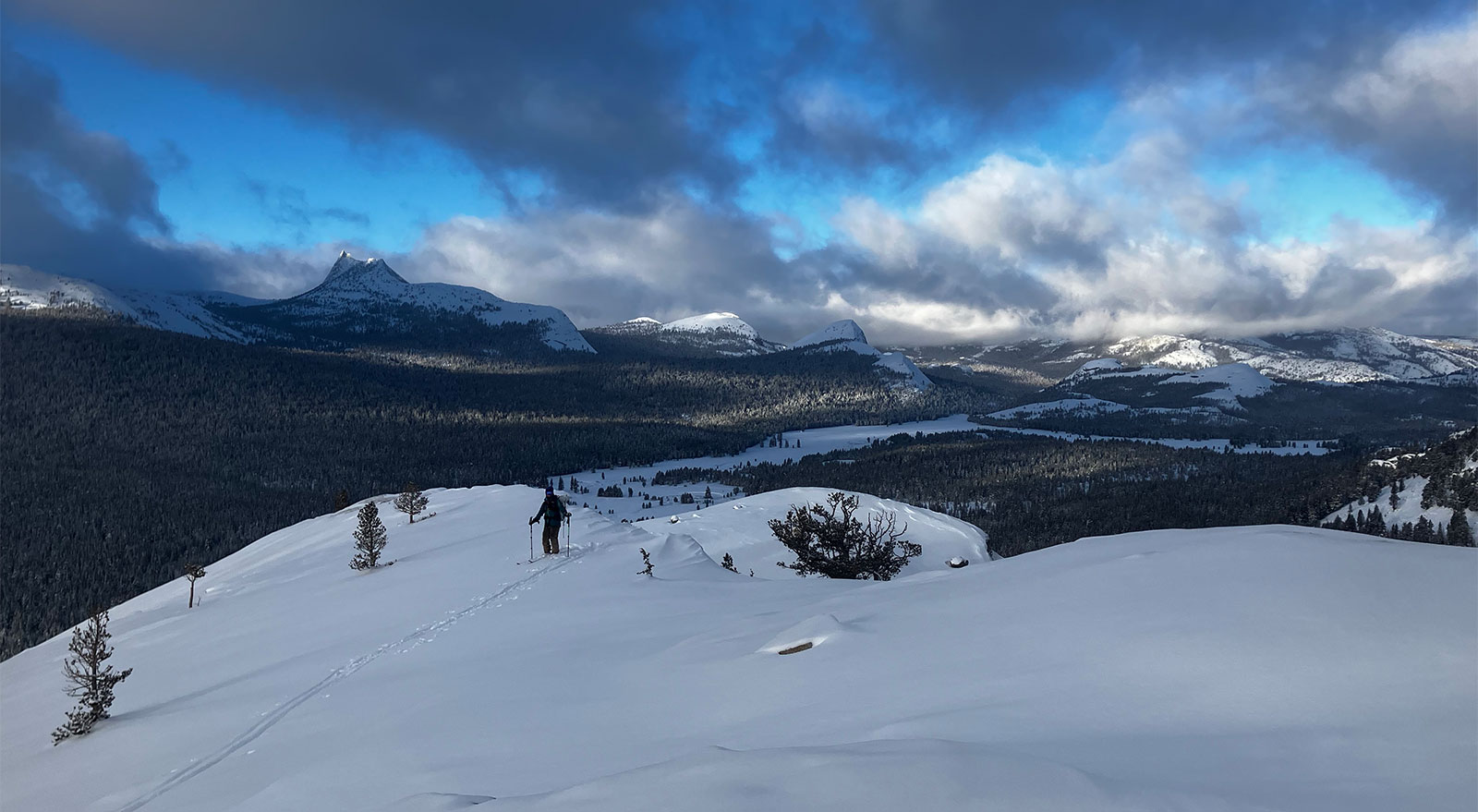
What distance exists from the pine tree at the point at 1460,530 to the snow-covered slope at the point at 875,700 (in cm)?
7553

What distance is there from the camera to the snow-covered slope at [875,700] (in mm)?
5199

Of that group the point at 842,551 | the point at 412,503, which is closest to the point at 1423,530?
the point at 842,551

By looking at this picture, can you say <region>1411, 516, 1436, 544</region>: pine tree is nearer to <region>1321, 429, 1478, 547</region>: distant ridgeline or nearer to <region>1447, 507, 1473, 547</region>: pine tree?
<region>1321, 429, 1478, 547</region>: distant ridgeline

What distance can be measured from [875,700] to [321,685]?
34.4 feet

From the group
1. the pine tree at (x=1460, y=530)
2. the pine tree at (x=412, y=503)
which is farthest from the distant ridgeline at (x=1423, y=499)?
the pine tree at (x=412, y=503)

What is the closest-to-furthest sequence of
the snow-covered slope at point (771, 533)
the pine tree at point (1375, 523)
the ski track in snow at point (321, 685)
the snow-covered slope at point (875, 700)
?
the snow-covered slope at point (875, 700) < the ski track in snow at point (321, 685) < the snow-covered slope at point (771, 533) < the pine tree at point (1375, 523)

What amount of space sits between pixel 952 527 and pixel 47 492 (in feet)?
587

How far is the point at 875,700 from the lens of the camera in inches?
307

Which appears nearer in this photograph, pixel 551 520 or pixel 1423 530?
pixel 551 520

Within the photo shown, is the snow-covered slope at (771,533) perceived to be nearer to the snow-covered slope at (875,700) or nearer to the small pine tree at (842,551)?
the small pine tree at (842,551)

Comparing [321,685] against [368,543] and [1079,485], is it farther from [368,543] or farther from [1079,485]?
[1079,485]

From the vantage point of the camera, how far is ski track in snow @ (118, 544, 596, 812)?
Answer: 938 cm

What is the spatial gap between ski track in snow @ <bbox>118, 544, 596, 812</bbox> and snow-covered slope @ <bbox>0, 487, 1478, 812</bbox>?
0.26 feet

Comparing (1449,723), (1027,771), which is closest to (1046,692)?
(1027,771)
